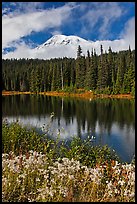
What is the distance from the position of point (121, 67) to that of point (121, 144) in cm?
4476

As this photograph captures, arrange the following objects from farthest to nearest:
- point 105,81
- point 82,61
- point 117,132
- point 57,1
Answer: point 82,61 → point 105,81 → point 117,132 → point 57,1

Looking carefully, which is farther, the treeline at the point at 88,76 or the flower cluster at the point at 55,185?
the treeline at the point at 88,76

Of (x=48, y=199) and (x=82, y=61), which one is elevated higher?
(x=82, y=61)

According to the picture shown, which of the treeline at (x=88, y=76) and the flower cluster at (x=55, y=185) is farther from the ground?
the treeline at (x=88, y=76)

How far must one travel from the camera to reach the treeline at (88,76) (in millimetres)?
53469

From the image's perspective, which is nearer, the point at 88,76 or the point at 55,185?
the point at 55,185

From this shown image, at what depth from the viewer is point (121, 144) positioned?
43.0 ft

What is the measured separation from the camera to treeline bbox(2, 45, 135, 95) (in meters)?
53.5

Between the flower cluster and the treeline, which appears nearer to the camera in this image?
the flower cluster

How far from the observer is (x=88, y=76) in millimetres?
58469

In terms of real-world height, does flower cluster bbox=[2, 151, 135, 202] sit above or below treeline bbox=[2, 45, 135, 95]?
below

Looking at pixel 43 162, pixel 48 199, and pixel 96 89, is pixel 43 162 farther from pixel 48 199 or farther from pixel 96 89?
pixel 96 89

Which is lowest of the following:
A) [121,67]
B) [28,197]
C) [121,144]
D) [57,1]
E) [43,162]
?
[121,144]

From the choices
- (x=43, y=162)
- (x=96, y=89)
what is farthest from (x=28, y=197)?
(x=96, y=89)
